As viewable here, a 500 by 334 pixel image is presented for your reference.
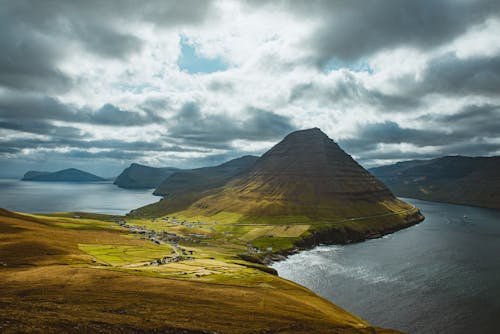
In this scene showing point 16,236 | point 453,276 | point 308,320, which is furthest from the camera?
point 453,276

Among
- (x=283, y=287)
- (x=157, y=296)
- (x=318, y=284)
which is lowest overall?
(x=318, y=284)

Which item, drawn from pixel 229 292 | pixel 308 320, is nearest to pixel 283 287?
pixel 229 292

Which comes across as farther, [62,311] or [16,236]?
[16,236]

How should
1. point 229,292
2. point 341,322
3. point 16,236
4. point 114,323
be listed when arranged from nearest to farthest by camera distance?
point 114,323 < point 341,322 < point 229,292 < point 16,236

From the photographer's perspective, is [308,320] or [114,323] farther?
[308,320]

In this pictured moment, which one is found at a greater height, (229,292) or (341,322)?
(229,292)

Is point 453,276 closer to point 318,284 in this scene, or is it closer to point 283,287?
point 318,284

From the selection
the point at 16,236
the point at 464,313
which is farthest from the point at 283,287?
the point at 16,236

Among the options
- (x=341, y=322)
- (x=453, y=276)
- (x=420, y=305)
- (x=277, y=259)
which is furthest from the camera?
(x=277, y=259)

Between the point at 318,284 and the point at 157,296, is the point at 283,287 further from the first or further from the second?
the point at 157,296
